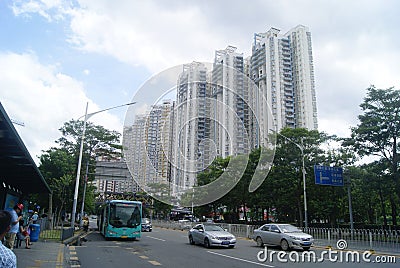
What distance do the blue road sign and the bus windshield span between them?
12.9 m

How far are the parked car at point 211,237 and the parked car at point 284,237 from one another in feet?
5.78

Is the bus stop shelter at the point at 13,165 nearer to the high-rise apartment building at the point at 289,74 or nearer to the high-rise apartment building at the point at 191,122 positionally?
the high-rise apartment building at the point at 191,122

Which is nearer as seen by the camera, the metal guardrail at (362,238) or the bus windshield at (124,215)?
the metal guardrail at (362,238)

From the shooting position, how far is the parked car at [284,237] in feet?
44.1

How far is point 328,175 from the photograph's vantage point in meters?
22.7

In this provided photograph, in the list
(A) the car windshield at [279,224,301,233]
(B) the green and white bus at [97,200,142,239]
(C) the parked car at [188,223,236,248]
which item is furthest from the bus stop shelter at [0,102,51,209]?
(A) the car windshield at [279,224,301,233]

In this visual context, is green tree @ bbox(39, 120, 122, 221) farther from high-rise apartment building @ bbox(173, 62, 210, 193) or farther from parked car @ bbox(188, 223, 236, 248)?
parked car @ bbox(188, 223, 236, 248)

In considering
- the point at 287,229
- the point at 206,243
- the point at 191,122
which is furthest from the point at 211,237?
the point at 191,122

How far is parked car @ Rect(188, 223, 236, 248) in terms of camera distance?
14.2 metres

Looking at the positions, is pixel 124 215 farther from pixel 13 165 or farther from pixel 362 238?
pixel 362 238

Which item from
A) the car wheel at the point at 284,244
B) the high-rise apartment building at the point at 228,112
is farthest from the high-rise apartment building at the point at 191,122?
the car wheel at the point at 284,244

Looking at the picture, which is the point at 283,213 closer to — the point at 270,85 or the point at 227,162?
the point at 227,162

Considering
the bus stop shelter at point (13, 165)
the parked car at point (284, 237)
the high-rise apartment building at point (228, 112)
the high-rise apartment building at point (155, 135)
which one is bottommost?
the parked car at point (284, 237)

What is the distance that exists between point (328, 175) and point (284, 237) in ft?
34.5
